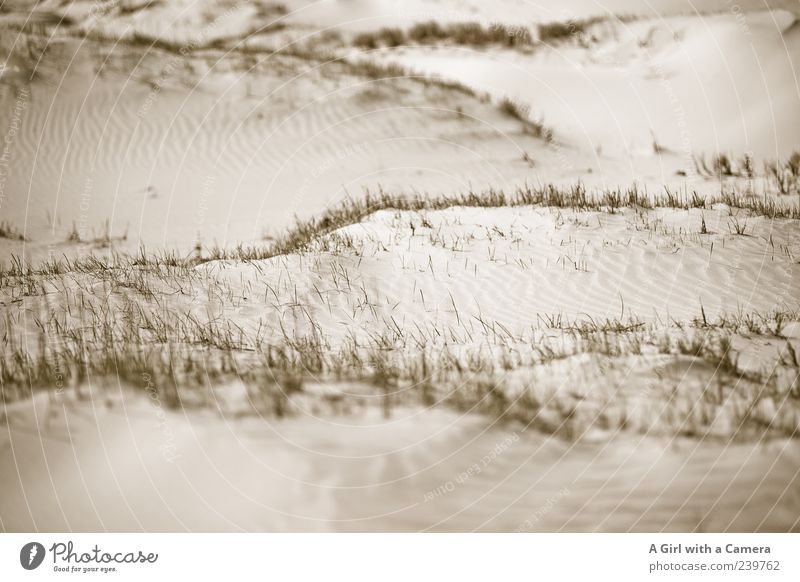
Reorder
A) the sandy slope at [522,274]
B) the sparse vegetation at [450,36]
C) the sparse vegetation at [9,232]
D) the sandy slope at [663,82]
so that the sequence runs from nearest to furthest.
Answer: the sandy slope at [522,274] → the sparse vegetation at [9,232] → the sandy slope at [663,82] → the sparse vegetation at [450,36]

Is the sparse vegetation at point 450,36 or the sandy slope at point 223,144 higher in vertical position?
the sparse vegetation at point 450,36

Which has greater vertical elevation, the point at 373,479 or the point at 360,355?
the point at 360,355

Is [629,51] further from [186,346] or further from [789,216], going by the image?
[186,346]

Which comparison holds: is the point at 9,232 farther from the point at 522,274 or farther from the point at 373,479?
Result: the point at 373,479

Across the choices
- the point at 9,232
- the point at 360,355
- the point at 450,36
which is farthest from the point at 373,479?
the point at 450,36

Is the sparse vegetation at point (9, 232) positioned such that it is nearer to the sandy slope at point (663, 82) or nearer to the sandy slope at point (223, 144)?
the sandy slope at point (223, 144)
